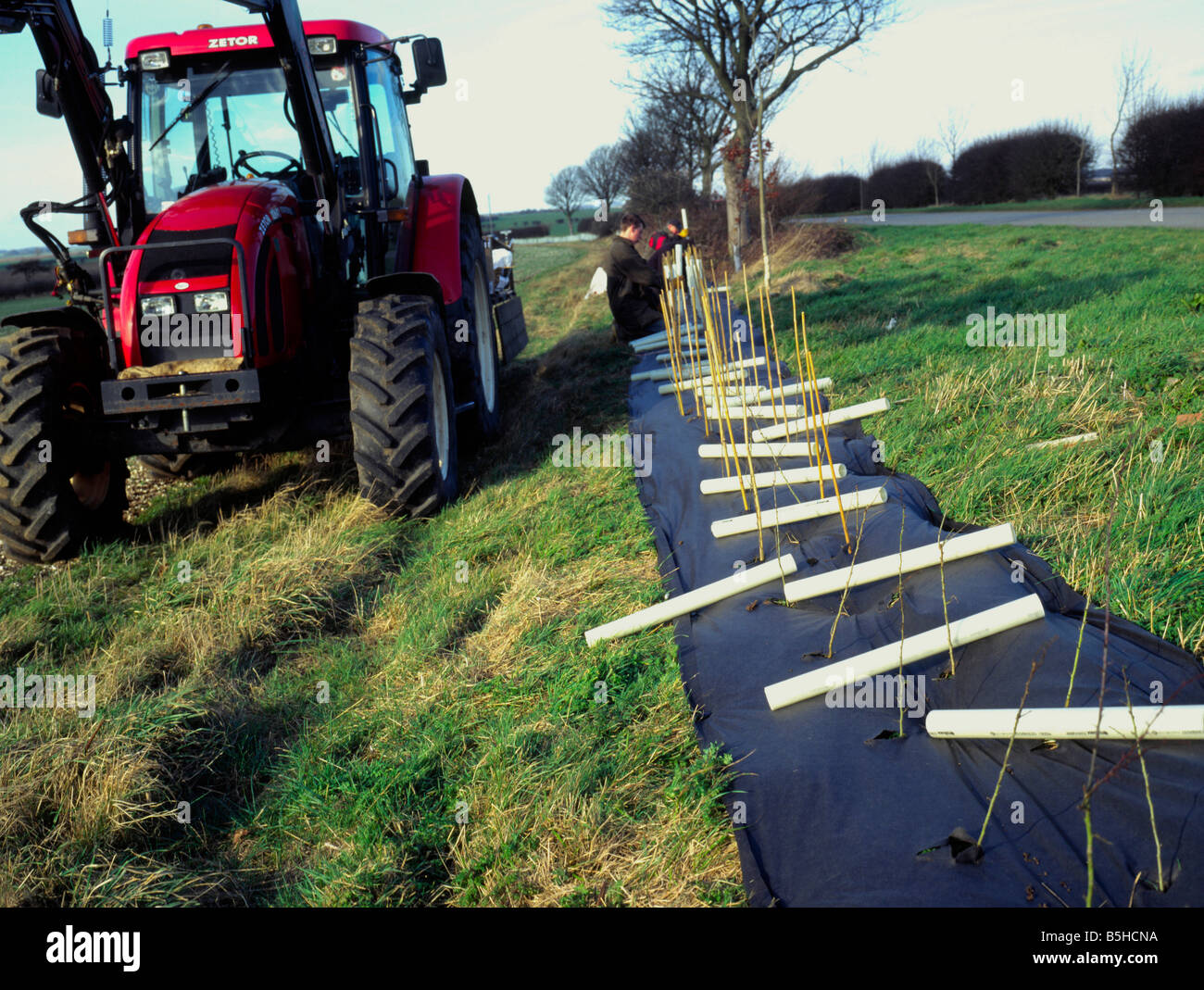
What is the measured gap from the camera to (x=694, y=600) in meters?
3.36

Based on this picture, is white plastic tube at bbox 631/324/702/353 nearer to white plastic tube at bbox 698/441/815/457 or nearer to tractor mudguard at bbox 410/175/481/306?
tractor mudguard at bbox 410/175/481/306

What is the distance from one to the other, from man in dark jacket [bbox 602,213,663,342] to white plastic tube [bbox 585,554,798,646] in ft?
20.2

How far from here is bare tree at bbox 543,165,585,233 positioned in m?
66.8

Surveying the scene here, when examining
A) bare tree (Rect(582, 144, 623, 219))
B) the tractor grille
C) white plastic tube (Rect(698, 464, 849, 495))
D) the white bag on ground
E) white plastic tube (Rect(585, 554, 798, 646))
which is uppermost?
bare tree (Rect(582, 144, 623, 219))

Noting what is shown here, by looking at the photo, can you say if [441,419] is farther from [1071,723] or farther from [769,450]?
[1071,723]

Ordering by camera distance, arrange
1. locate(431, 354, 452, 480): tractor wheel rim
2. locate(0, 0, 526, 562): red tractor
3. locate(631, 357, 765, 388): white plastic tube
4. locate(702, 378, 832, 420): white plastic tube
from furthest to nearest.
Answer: locate(631, 357, 765, 388): white plastic tube
locate(702, 378, 832, 420): white plastic tube
locate(431, 354, 452, 480): tractor wheel rim
locate(0, 0, 526, 562): red tractor

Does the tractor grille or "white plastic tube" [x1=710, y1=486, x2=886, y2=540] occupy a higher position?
the tractor grille

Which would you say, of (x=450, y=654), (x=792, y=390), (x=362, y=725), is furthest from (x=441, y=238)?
(x=362, y=725)

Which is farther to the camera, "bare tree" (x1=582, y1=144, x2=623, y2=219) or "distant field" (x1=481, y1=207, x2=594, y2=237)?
"distant field" (x1=481, y1=207, x2=594, y2=237)

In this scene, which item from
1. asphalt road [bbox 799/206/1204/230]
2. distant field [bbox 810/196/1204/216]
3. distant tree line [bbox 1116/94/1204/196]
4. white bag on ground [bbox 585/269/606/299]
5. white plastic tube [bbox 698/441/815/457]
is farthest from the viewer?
distant tree line [bbox 1116/94/1204/196]

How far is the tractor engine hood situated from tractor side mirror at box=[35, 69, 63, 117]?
0.95 m

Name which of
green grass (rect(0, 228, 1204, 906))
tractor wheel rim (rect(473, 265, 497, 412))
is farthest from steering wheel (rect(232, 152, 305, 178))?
green grass (rect(0, 228, 1204, 906))

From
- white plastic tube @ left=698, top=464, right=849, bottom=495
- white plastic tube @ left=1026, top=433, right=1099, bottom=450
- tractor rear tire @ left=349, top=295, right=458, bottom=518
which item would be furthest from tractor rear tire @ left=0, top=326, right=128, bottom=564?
white plastic tube @ left=1026, top=433, right=1099, bottom=450

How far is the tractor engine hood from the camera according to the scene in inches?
165
